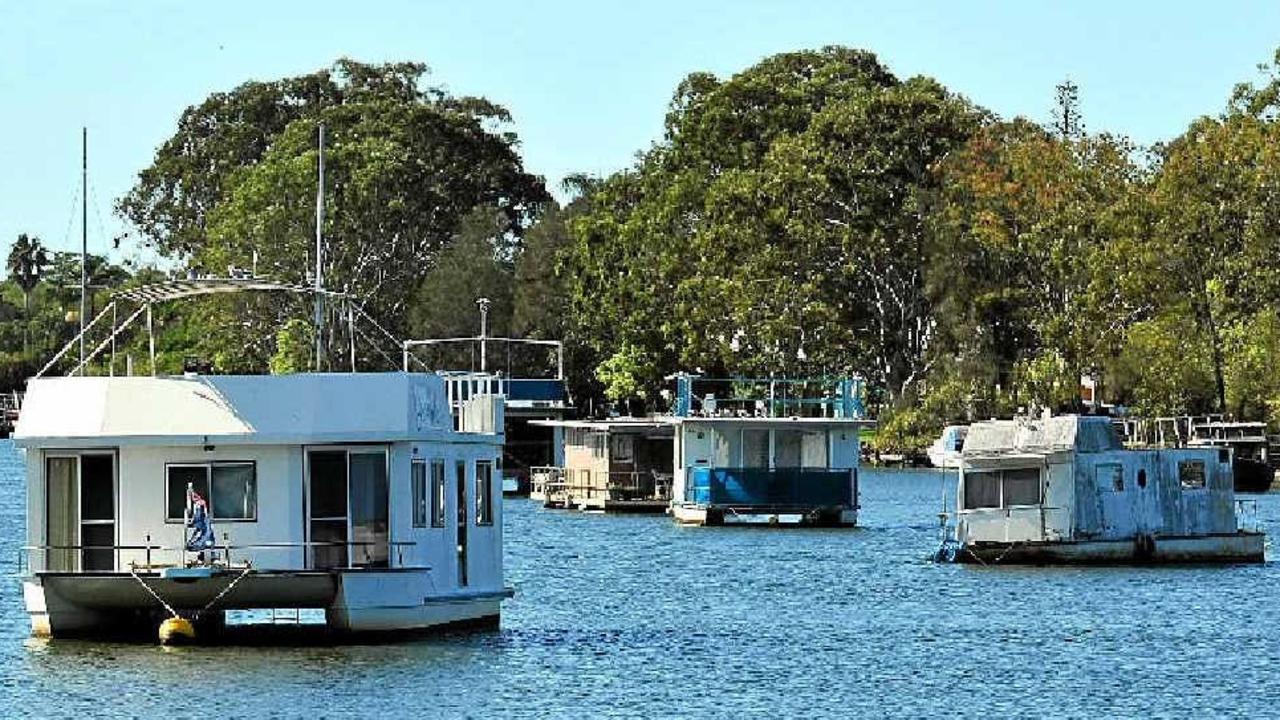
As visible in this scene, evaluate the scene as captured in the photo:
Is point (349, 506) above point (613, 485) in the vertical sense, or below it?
below

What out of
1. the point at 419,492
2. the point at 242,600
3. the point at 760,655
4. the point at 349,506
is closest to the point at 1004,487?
the point at 760,655

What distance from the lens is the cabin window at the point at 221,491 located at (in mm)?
48656

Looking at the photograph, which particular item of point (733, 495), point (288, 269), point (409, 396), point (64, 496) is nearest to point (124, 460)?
point (64, 496)

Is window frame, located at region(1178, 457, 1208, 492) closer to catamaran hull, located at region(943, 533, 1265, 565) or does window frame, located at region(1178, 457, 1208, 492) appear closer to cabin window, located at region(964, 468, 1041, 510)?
catamaran hull, located at region(943, 533, 1265, 565)

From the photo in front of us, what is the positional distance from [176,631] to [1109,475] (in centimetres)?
2929

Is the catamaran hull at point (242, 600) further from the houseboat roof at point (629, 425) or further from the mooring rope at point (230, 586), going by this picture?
the houseboat roof at point (629, 425)

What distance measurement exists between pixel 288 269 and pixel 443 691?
122983 millimetres

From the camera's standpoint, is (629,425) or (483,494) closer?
(483,494)

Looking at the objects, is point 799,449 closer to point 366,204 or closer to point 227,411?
point 227,411

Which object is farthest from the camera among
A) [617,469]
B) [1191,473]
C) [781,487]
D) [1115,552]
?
[617,469]

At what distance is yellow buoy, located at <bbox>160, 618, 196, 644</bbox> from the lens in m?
48.9

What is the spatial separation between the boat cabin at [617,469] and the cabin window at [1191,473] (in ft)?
116

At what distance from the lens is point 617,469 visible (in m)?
112

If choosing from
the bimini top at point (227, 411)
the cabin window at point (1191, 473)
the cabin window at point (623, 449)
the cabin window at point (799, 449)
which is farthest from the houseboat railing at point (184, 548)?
the cabin window at point (623, 449)
